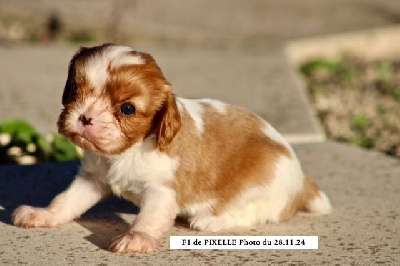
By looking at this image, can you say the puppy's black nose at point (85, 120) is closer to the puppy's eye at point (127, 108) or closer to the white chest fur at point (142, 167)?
the puppy's eye at point (127, 108)

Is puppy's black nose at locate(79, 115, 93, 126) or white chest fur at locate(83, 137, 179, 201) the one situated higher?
puppy's black nose at locate(79, 115, 93, 126)

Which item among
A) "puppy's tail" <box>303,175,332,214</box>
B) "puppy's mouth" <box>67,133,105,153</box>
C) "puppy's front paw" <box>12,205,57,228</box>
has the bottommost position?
"puppy's front paw" <box>12,205,57,228</box>

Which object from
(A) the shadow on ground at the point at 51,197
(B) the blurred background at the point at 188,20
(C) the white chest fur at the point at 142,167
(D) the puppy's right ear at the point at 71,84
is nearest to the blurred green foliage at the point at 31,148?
(A) the shadow on ground at the point at 51,197

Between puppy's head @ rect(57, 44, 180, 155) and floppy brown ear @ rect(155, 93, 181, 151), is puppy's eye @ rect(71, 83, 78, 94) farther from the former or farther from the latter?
floppy brown ear @ rect(155, 93, 181, 151)

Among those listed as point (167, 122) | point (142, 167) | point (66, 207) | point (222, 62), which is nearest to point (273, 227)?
point (142, 167)

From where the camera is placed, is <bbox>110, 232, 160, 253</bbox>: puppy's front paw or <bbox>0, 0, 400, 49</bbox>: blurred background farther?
<bbox>0, 0, 400, 49</bbox>: blurred background

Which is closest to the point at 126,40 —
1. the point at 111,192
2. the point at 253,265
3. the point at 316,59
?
the point at 316,59

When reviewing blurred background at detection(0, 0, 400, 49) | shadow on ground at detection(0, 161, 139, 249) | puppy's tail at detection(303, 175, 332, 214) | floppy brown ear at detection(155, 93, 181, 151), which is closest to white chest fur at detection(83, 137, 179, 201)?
floppy brown ear at detection(155, 93, 181, 151)
